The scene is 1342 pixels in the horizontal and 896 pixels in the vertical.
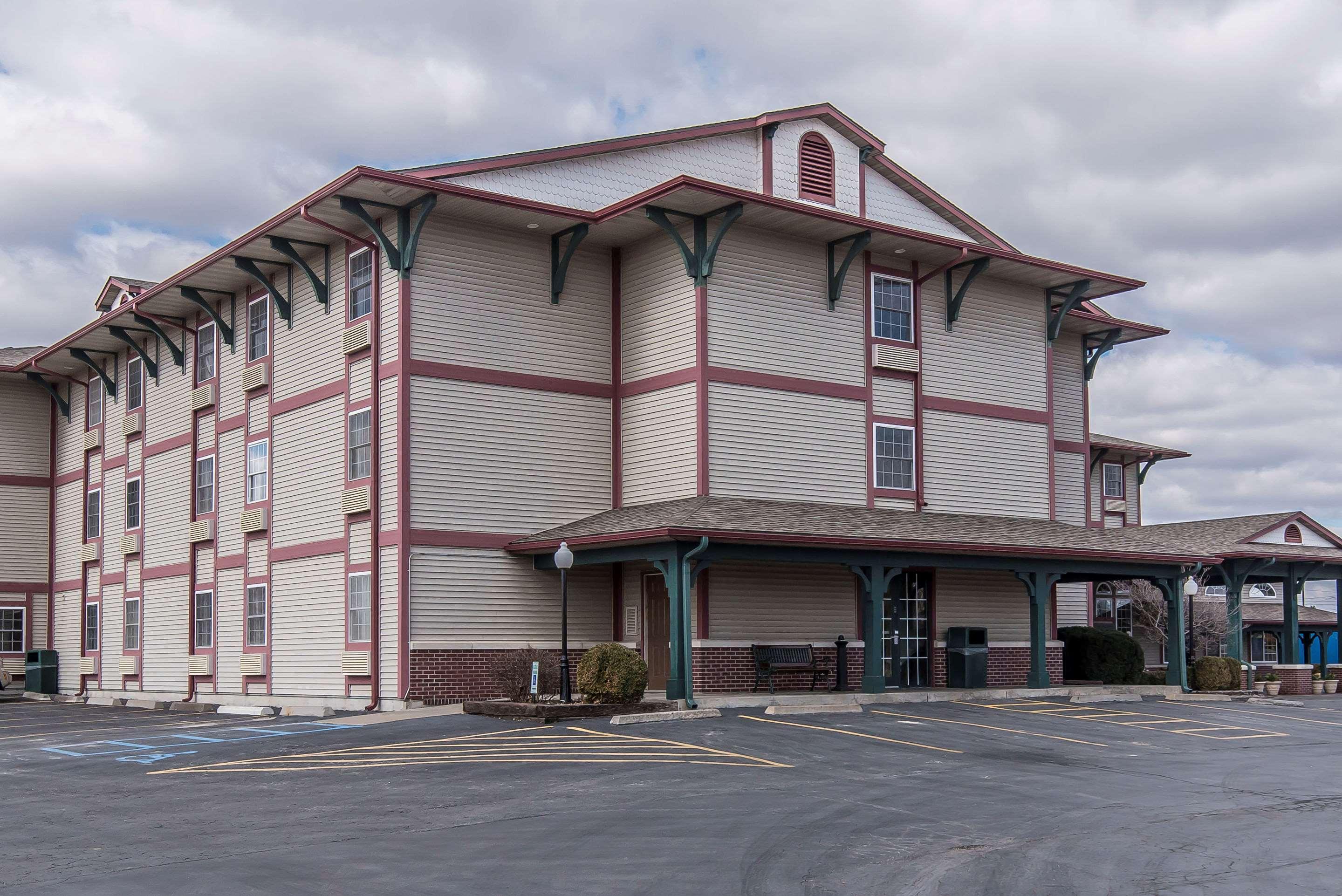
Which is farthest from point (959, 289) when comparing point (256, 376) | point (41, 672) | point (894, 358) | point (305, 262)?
point (41, 672)

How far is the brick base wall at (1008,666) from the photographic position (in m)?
29.6

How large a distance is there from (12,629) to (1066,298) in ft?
107

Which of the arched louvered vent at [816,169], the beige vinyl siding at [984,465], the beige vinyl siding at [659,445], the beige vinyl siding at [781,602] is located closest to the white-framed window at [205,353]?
the beige vinyl siding at [659,445]

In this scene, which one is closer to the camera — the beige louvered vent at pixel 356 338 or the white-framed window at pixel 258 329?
the beige louvered vent at pixel 356 338

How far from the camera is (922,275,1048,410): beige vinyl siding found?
30719 millimetres

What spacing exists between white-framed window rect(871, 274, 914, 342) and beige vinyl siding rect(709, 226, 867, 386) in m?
0.47

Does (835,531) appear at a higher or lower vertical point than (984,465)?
lower

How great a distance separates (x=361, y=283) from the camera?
28.1 m

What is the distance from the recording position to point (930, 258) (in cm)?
3039

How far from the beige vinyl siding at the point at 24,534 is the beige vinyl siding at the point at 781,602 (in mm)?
25214

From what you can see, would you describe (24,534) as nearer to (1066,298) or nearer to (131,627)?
(131,627)

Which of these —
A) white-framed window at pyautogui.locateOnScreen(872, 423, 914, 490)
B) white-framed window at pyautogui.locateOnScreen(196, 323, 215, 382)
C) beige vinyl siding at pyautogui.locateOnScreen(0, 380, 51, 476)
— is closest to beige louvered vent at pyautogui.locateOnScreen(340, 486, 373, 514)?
white-framed window at pyautogui.locateOnScreen(196, 323, 215, 382)

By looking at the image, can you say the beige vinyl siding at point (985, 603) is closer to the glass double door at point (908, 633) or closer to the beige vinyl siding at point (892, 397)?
the glass double door at point (908, 633)

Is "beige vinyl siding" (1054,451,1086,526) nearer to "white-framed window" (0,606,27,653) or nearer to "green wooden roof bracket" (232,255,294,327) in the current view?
"green wooden roof bracket" (232,255,294,327)
